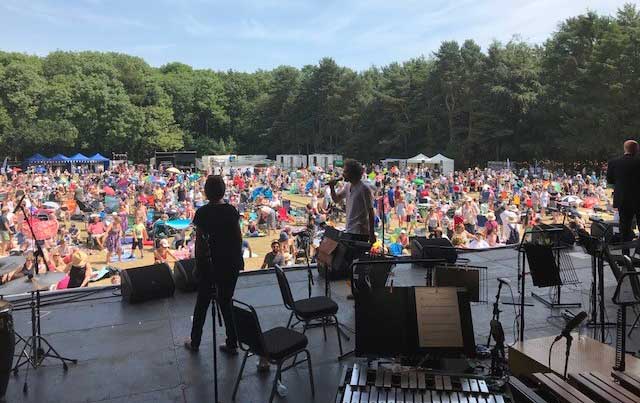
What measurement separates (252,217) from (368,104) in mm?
35675

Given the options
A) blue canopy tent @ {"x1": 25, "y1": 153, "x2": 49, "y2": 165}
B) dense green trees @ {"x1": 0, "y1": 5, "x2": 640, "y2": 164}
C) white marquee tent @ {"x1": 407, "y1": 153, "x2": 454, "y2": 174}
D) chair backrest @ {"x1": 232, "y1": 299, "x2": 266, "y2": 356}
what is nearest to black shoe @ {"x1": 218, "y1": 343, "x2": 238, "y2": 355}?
chair backrest @ {"x1": 232, "y1": 299, "x2": 266, "y2": 356}

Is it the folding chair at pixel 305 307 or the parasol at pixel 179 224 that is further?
the parasol at pixel 179 224

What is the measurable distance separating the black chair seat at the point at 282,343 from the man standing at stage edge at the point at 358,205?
1.65 meters

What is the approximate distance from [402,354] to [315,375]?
34.8 inches

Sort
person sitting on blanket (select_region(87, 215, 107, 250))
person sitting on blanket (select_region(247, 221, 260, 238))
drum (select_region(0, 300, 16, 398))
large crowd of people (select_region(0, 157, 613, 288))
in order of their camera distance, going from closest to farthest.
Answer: drum (select_region(0, 300, 16, 398))
large crowd of people (select_region(0, 157, 613, 288))
person sitting on blanket (select_region(87, 215, 107, 250))
person sitting on blanket (select_region(247, 221, 260, 238))

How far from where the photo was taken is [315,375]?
3.65 m

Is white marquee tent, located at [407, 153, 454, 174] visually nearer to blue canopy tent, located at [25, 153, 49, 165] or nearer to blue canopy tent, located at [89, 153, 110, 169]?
blue canopy tent, located at [89, 153, 110, 169]

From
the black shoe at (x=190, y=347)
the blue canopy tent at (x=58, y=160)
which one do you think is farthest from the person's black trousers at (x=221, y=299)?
the blue canopy tent at (x=58, y=160)

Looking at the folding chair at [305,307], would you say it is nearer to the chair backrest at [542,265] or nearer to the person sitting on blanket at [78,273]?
the chair backrest at [542,265]

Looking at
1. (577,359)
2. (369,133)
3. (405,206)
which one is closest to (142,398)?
(577,359)

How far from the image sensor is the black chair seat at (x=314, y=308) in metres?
3.87

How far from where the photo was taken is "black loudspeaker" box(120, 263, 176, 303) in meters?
5.45

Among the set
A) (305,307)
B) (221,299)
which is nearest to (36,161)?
(221,299)

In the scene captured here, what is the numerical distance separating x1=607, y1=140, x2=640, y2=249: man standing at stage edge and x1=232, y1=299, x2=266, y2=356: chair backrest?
430 cm
